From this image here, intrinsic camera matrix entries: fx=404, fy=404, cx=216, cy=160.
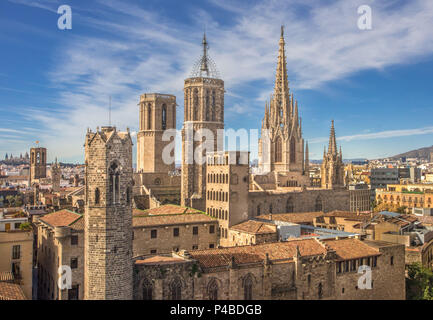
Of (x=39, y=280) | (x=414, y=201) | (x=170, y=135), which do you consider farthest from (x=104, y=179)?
(x=414, y=201)

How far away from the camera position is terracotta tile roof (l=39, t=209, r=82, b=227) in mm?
37500

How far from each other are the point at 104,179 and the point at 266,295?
14577mm

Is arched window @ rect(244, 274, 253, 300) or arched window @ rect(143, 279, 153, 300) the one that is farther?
arched window @ rect(244, 274, 253, 300)

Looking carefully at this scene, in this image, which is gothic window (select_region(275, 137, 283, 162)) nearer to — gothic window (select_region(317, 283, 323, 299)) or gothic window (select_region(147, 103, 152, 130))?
gothic window (select_region(147, 103, 152, 130))

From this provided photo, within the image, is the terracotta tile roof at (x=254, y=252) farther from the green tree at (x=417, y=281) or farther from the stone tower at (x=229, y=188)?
the stone tower at (x=229, y=188)

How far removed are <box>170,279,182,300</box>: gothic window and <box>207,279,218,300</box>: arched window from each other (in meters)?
2.23

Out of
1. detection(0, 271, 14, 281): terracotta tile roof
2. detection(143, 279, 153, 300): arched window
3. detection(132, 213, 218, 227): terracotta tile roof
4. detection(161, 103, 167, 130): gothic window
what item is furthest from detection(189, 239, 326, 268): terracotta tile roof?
detection(161, 103, 167, 130): gothic window

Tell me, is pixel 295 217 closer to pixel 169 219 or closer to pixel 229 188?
pixel 229 188

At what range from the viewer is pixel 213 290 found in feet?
94.3

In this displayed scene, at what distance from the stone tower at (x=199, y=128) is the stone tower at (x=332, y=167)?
954 inches

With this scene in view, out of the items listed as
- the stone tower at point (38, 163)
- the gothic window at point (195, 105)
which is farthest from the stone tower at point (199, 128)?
the stone tower at point (38, 163)

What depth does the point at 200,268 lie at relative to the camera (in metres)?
28.2

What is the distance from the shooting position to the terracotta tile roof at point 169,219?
1658 inches

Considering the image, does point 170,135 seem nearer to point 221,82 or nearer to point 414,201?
point 221,82
